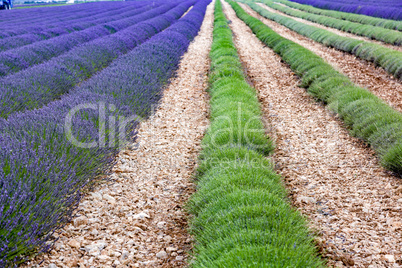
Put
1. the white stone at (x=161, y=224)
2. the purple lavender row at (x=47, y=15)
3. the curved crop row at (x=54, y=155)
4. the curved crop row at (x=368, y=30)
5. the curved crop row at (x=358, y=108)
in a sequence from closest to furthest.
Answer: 1. the curved crop row at (x=54, y=155)
2. the white stone at (x=161, y=224)
3. the curved crop row at (x=358, y=108)
4. the curved crop row at (x=368, y=30)
5. the purple lavender row at (x=47, y=15)

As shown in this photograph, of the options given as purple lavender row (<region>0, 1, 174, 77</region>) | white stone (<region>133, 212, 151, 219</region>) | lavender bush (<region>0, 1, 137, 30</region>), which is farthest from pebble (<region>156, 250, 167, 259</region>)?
lavender bush (<region>0, 1, 137, 30</region>)

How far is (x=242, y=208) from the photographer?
8.05 ft

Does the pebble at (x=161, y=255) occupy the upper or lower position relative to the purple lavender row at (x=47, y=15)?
lower

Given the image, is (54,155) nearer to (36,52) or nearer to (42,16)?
(36,52)

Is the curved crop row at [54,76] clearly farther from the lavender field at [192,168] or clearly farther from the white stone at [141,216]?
the white stone at [141,216]

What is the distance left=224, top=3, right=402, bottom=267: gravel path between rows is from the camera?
8.27ft

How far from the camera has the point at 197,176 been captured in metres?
3.50

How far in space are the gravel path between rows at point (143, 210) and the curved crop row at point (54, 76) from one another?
5.18 ft

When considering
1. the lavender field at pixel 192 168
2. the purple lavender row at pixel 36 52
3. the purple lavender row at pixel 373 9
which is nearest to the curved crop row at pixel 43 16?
the purple lavender row at pixel 36 52

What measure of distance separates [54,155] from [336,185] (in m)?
2.72

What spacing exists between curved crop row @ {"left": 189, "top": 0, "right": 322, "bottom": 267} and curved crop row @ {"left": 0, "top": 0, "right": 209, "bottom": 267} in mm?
1016

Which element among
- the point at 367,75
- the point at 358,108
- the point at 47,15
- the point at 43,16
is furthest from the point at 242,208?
the point at 47,15

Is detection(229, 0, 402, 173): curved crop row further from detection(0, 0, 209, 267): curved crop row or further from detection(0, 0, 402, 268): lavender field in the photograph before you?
detection(0, 0, 209, 267): curved crop row

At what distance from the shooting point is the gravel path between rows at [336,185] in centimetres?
252
